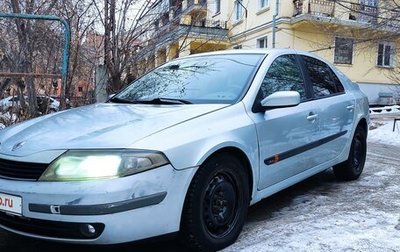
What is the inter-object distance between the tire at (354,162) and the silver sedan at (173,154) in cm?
81

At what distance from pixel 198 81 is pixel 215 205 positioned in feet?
4.05

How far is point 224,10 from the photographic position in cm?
2677

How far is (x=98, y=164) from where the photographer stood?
8.72 feet

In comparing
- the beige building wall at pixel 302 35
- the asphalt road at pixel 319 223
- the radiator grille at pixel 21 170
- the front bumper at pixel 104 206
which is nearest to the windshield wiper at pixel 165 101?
the front bumper at pixel 104 206

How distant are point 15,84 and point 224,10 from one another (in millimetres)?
21968

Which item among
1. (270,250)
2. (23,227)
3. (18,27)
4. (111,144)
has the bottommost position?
(270,250)

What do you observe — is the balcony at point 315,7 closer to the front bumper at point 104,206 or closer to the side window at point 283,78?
the side window at point 283,78

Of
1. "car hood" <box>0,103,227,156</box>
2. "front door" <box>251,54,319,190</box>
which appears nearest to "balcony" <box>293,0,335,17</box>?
"front door" <box>251,54,319,190</box>

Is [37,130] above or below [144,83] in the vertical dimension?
below

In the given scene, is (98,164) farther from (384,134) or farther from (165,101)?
(384,134)

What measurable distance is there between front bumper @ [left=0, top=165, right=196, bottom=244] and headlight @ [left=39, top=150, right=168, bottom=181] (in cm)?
4

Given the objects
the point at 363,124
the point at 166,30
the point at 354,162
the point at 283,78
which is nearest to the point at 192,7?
the point at 166,30

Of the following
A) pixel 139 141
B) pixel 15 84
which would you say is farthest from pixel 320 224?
pixel 15 84

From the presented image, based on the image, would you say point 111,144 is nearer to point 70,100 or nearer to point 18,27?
point 70,100
